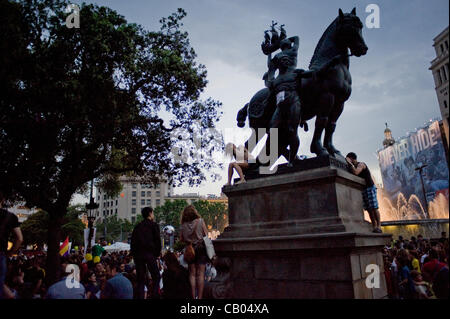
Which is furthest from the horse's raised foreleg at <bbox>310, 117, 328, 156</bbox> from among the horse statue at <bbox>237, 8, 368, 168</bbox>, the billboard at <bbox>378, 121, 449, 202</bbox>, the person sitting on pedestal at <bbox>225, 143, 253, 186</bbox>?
the billboard at <bbox>378, 121, 449, 202</bbox>

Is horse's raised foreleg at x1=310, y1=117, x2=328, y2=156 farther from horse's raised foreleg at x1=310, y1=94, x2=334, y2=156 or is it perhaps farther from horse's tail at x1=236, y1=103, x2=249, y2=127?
horse's tail at x1=236, y1=103, x2=249, y2=127

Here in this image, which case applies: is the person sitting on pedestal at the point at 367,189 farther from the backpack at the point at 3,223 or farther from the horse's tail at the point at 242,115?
the backpack at the point at 3,223

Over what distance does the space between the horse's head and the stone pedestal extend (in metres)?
2.64

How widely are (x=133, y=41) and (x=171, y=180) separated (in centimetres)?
695

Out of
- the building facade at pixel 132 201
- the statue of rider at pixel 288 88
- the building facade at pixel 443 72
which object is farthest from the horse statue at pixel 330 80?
the building facade at pixel 132 201

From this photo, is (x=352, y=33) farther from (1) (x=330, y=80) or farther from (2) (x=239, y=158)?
(2) (x=239, y=158)

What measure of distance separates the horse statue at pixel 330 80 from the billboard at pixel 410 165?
154ft

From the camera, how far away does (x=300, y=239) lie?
556 centimetres

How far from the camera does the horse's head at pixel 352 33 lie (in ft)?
21.8

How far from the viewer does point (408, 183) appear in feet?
193

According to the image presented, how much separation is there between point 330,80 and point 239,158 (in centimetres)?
261

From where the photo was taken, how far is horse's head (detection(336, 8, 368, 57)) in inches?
262

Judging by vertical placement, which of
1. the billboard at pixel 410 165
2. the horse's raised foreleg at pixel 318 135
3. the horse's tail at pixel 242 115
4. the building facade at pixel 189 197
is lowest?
the horse's raised foreleg at pixel 318 135
